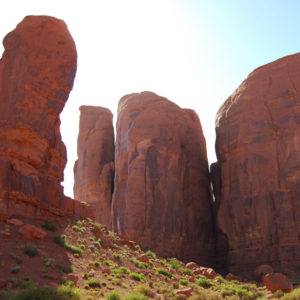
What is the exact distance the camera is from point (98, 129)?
5562cm

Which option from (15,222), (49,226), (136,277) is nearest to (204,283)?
(136,277)

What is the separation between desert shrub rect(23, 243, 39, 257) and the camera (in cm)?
1871

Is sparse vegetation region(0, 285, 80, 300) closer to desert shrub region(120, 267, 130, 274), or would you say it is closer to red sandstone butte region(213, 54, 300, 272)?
desert shrub region(120, 267, 130, 274)

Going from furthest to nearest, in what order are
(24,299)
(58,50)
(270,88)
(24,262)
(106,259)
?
(270,88), (58,50), (106,259), (24,262), (24,299)

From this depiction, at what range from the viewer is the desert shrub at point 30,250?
18.7 metres

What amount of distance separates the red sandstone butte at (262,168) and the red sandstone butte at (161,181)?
3.42 meters

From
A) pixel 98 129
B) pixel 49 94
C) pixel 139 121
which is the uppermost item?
pixel 98 129

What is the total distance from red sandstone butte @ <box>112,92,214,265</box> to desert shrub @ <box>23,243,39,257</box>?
18.3m

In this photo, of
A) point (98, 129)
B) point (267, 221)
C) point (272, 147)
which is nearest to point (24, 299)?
point (267, 221)

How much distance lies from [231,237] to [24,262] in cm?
2273

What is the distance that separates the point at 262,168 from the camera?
3675 centimetres

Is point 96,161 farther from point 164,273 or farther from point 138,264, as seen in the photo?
point 164,273

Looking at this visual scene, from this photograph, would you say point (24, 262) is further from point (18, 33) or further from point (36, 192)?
point (18, 33)

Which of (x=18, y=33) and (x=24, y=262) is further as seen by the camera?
(x=18, y=33)
